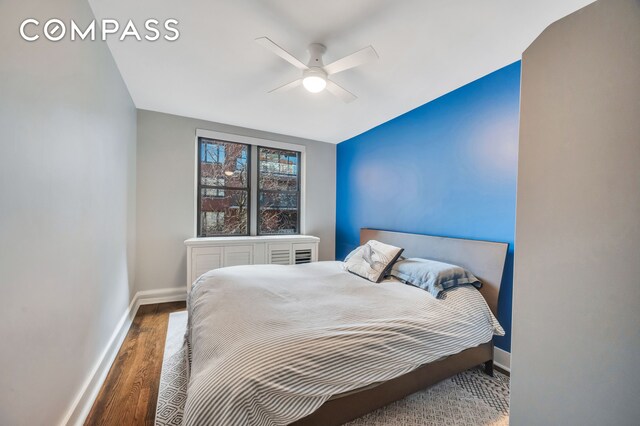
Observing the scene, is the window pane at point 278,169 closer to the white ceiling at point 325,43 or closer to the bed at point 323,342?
the white ceiling at point 325,43

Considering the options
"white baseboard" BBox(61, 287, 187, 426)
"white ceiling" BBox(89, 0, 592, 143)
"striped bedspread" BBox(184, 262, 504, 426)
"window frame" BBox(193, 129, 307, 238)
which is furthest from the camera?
"window frame" BBox(193, 129, 307, 238)

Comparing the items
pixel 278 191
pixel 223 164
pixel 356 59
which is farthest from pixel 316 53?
pixel 278 191

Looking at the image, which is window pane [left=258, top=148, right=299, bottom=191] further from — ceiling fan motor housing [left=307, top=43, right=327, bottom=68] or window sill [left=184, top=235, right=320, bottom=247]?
ceiling fan motor housing [left=307, top=43, right=327, bottom=68]

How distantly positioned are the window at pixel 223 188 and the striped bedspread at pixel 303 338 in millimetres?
1829

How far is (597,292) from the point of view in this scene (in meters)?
0.61

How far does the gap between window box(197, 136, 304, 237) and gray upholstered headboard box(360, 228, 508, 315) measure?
217 centimetres

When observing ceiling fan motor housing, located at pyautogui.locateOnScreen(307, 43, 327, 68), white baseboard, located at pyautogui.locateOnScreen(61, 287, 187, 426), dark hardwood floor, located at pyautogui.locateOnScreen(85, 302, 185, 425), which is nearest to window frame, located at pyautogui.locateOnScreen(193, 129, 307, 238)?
white baseboard, located at pyautogui.locateOnScreen(61, 287, 187, 426)

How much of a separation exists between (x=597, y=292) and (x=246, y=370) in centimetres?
120

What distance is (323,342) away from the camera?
49.3 inches

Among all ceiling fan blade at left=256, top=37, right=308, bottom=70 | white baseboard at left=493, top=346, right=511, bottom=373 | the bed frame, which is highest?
ceiling fan blade at left=256, top=37, right=308, bottom=70

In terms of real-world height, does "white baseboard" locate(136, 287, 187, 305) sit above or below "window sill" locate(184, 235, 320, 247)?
below

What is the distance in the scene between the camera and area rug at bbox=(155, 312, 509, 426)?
1479mm

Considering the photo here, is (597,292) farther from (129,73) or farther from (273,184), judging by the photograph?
(273,184)

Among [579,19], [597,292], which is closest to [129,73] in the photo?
[579,19]
